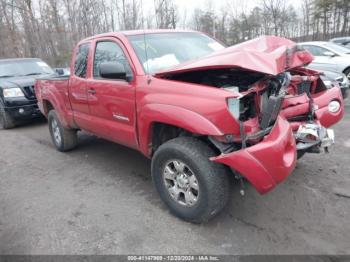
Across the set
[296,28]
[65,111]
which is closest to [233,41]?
[296,28]

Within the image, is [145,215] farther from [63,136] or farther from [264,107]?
[63,136]

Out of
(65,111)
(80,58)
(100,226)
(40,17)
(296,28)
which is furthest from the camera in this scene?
(296,28)

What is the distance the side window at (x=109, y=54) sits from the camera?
3.72 m

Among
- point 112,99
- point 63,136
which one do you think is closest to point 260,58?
point 112,99

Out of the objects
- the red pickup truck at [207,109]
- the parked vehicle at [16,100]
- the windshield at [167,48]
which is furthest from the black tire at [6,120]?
the windshield at [167,48]

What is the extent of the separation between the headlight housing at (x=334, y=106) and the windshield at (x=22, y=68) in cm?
755

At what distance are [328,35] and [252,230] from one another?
38.4 m

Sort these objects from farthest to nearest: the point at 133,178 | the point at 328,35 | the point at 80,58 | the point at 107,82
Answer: the point at 328,35 < the point at 80,58 < the point at 133,178 < the point at 107,82

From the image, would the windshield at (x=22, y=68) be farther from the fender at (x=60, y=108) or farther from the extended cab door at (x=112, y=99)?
the extended cab door at (x=112, y=99)

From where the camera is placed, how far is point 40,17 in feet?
90.1

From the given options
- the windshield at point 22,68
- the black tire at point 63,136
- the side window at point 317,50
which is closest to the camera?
the black tire at point 63,136

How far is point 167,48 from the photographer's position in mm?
3834

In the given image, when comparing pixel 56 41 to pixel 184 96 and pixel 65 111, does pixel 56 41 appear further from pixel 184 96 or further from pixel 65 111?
pixel 184 96

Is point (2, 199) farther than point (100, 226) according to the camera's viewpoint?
Yes
